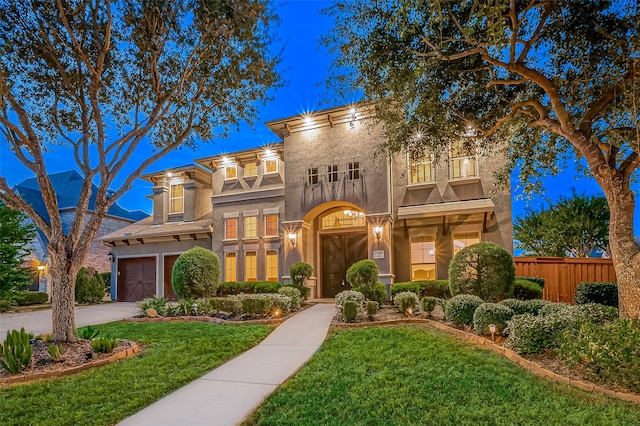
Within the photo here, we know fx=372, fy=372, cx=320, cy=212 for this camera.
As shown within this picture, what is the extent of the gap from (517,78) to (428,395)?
7.19 meters

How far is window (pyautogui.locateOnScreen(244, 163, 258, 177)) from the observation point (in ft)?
59.7

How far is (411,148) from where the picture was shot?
9.85 metres

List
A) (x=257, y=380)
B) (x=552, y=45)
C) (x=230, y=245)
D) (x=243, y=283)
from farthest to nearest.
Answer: (x=230, y=245) < (x=243, y=283) < (x=552, y=45) < (x=257, y=380)

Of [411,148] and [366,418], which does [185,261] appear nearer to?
[411,148]

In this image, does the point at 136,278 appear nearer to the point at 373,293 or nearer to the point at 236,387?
the point at 373,293

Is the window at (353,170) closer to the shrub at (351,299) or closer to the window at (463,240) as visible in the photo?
the window at (463,240)

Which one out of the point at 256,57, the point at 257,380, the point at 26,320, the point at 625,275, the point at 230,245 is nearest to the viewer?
the point at 257,380

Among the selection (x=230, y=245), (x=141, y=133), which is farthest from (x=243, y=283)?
(x=141, y=133)

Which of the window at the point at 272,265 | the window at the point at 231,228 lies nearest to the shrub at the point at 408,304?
the window at the point at 272,265

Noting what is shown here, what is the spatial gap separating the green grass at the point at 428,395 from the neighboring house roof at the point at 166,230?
45.2 feet

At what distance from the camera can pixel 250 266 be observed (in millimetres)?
17438

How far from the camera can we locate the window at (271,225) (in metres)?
17.2

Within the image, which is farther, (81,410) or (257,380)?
(257,380)

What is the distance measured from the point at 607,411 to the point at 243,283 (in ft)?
44.0
